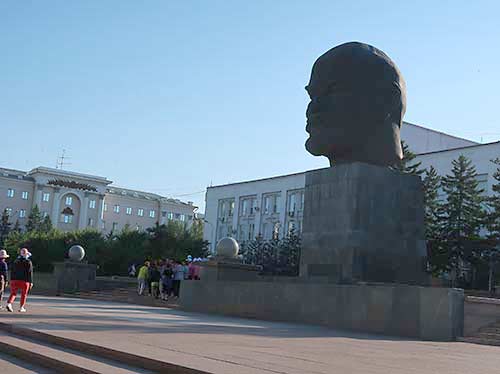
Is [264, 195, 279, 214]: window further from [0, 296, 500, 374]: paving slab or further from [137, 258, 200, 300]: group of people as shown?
[0, 296, 500, 374]: paving slab

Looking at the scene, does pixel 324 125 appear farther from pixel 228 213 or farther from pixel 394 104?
pixel 228 213

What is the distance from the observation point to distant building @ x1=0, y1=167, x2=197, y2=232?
94.0m

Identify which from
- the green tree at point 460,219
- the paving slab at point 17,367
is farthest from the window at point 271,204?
the paving slab at point 17,367

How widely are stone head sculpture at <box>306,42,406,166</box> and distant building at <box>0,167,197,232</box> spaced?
8296cm

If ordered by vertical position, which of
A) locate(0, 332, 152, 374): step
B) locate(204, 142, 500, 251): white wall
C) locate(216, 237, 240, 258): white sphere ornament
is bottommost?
locate(0, 332, 152, 374): step

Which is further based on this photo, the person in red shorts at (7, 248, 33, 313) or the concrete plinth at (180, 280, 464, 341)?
the person in red shorts at (7, 248, 33, 313)

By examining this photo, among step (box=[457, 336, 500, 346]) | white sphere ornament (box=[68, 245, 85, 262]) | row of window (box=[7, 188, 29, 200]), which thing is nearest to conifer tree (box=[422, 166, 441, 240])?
white sphere ornament (box=[68, 245, 85, 262])

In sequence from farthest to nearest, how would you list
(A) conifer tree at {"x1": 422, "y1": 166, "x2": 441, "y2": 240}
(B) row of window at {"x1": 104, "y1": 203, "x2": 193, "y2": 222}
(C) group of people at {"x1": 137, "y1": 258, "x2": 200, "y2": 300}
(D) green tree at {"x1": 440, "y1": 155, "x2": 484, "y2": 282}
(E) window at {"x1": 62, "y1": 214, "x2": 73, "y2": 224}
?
(B) row of window at {"x1": 104, "y1": 203, "x2": 193, "y2": 222} < (E) window at {"x1": 62, "y1": 214, "x2": 73, "y2": 224} < (A) conifer tree at {"x1": 422, "y1": 166, "x2": 441, "y2": 240} < (D) green tree at {"x1": 440, "y1": 155, "x2": 484, "y2": 282} < (C) group of people at {"x1": 137, "y1": 258, "x2": 200, "y2": 300}

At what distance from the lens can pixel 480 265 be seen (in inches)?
1357

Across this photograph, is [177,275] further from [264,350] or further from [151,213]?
[151,213]

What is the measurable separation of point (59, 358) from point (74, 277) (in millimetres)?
22369

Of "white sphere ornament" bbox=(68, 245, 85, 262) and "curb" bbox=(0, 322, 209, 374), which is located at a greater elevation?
"white sphere ornament" bbox=(68, 245, 85, 262)

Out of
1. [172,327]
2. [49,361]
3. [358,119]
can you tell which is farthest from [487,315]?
[49,361]

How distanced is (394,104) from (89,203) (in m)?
86.5
